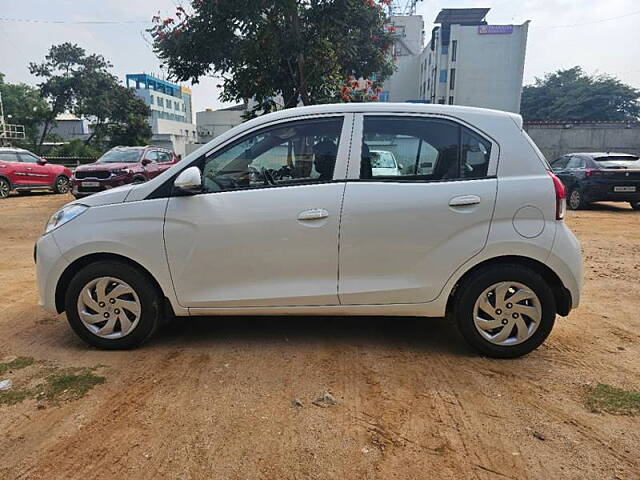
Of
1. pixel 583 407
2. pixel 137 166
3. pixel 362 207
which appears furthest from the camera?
pixel 137 166

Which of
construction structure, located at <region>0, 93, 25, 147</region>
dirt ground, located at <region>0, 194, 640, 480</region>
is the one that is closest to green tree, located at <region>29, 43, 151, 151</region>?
construction structure, located at <region>0, 93, 25, 147</region>

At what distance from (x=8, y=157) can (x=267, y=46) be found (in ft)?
38.8

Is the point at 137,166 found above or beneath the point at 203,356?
above

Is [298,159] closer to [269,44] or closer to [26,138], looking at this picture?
[269,44]

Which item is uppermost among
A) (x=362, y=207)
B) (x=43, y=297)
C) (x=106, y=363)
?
(x=362, y=207)

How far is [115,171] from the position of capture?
13031 mm

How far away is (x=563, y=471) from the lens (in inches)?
90.5

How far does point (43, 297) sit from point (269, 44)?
6.52 meters

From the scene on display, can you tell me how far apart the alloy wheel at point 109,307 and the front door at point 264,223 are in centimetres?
38

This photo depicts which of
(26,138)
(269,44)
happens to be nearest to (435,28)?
(26,138)

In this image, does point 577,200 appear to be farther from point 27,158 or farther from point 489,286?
point 27,158

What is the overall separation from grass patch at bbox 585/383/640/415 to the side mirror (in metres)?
2.90

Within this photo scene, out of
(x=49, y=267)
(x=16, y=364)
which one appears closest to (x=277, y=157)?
(x=49, y=267)

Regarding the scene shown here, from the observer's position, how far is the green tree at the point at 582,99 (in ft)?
153
